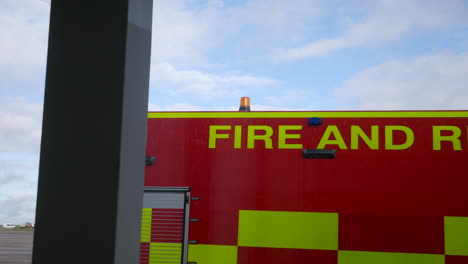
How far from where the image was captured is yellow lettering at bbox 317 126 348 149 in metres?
3.84

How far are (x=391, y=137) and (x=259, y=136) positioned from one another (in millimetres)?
886

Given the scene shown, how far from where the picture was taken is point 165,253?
3.94 meters

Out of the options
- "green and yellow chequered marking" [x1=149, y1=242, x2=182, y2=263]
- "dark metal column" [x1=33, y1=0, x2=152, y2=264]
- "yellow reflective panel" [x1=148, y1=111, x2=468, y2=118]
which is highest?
"yellow reflective panel" [x1=148, y1=111, x2=468, y2=118]

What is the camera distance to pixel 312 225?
3.75 meters

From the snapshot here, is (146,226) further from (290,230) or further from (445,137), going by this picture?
(445,137)

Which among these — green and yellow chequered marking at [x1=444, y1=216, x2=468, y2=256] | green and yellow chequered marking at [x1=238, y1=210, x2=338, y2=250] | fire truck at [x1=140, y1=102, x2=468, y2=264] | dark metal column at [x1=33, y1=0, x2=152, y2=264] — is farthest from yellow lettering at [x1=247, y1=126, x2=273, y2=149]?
dark metal column at [x1=33, y1=0, x2=152, y2=264]

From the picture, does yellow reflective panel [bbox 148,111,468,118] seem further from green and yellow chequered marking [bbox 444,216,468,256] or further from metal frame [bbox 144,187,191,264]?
green and yellow chequered marking [bbox 444,216,468,256]

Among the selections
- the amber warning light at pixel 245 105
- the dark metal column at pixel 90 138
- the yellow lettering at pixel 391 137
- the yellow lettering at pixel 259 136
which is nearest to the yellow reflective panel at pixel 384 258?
the yellow lettering at pixel 391 137

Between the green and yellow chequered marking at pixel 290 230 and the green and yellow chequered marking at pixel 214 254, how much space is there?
98 mm

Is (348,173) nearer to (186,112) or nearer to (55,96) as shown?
(186,112)

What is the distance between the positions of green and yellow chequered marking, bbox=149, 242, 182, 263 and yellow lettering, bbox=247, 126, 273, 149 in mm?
860

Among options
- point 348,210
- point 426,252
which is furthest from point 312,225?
point 426,252

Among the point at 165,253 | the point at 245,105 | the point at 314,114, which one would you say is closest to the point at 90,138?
the point at 165,253

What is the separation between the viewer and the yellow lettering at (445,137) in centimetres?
372
